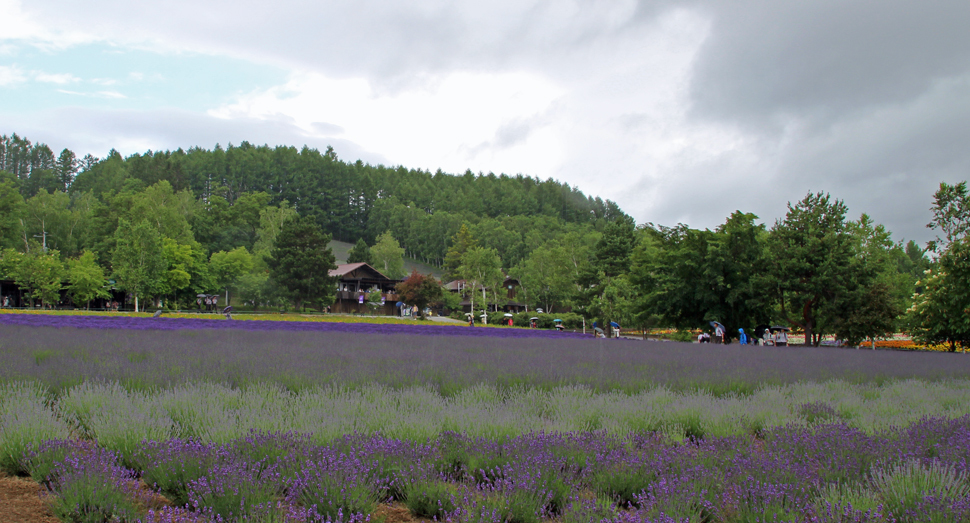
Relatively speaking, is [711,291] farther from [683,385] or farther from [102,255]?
[102,255]

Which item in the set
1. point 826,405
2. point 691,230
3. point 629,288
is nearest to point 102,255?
point 629,288

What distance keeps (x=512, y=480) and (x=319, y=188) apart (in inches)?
5114

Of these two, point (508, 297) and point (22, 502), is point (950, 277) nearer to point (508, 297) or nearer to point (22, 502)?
point (22, 502)

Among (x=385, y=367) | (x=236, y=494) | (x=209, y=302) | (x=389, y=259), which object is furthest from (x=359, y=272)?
(x=236, y=494)

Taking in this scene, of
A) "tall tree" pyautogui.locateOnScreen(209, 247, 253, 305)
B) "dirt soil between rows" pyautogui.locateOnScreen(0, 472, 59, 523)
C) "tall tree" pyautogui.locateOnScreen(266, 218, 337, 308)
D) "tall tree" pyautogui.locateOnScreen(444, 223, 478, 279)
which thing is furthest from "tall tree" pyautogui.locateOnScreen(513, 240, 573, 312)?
"dirt soil between rows" pyautogui.locateOnScreen(0, 472, 59, 523)

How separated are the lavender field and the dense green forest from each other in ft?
65.5

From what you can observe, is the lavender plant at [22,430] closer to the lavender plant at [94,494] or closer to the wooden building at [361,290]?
the lavender plant at [94,494]

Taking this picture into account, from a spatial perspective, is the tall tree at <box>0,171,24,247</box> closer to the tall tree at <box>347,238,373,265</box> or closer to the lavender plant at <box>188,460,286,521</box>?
the tall tree at <box>347,238,373,265</box>

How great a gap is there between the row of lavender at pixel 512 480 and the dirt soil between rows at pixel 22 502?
116mm

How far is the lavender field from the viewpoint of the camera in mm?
3688

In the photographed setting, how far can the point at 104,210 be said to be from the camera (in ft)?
250

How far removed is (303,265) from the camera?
55812 mm

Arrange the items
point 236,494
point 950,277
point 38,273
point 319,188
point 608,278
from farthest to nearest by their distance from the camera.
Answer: point 319,188 → point 608,278 → point 38,273 → point 950,277 → point 236,494

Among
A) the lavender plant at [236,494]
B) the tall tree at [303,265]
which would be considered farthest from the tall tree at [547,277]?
the lavender plant at [236,494]
